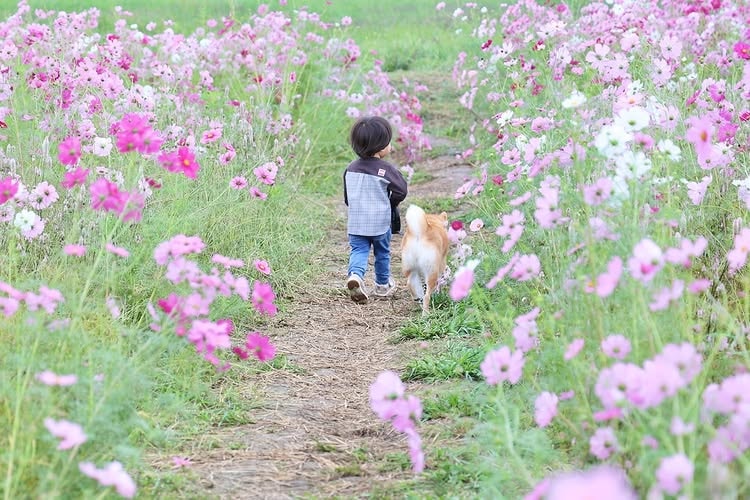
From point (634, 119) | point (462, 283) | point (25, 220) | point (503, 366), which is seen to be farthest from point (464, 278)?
point (25, 220)

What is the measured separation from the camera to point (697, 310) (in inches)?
131

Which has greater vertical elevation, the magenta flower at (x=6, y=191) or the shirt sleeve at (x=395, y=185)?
the shirt sleeve at (x=395, y=185)

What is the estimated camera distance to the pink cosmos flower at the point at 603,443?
7.79 feet

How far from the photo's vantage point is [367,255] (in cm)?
550

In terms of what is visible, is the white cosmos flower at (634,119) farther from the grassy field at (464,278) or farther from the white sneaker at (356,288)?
the white sneaker at (356,288)

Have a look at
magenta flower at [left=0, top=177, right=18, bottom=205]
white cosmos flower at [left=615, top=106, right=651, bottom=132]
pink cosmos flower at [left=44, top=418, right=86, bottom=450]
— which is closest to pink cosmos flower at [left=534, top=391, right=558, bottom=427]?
white cosmos flower at [left=615, top=106, right=651, bottom=132]

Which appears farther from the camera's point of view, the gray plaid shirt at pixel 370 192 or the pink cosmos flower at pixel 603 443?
the gray plaid shirt at pixel 370 192

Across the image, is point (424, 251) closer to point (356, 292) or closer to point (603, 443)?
point (356, 292)

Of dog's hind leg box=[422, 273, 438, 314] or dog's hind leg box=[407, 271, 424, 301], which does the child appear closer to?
dog's hind leg box=[407, 271, 424, 301]

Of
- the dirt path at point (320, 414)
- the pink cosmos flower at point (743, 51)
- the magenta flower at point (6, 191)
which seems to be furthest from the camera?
the pink cosmos flower at point (743, 51)

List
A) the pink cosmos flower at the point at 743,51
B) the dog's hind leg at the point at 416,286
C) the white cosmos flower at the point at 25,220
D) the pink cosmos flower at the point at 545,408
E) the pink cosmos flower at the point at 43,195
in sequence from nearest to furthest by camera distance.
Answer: the pink cosmos flower at the point at 545,408
the white cosmos flower at the point at 25,220
the pink cosmos flower at the point at 43,195
the pink cosmos flower at the point at 743,51
the dog's hind leg at the point at 416,286

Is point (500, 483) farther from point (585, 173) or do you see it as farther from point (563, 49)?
point (563, 49)

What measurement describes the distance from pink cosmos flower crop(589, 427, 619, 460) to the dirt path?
0.86 m

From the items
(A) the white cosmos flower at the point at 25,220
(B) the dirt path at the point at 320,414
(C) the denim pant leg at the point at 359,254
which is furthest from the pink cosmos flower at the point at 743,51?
(A) the white cosmos flower at the point at 25,220
